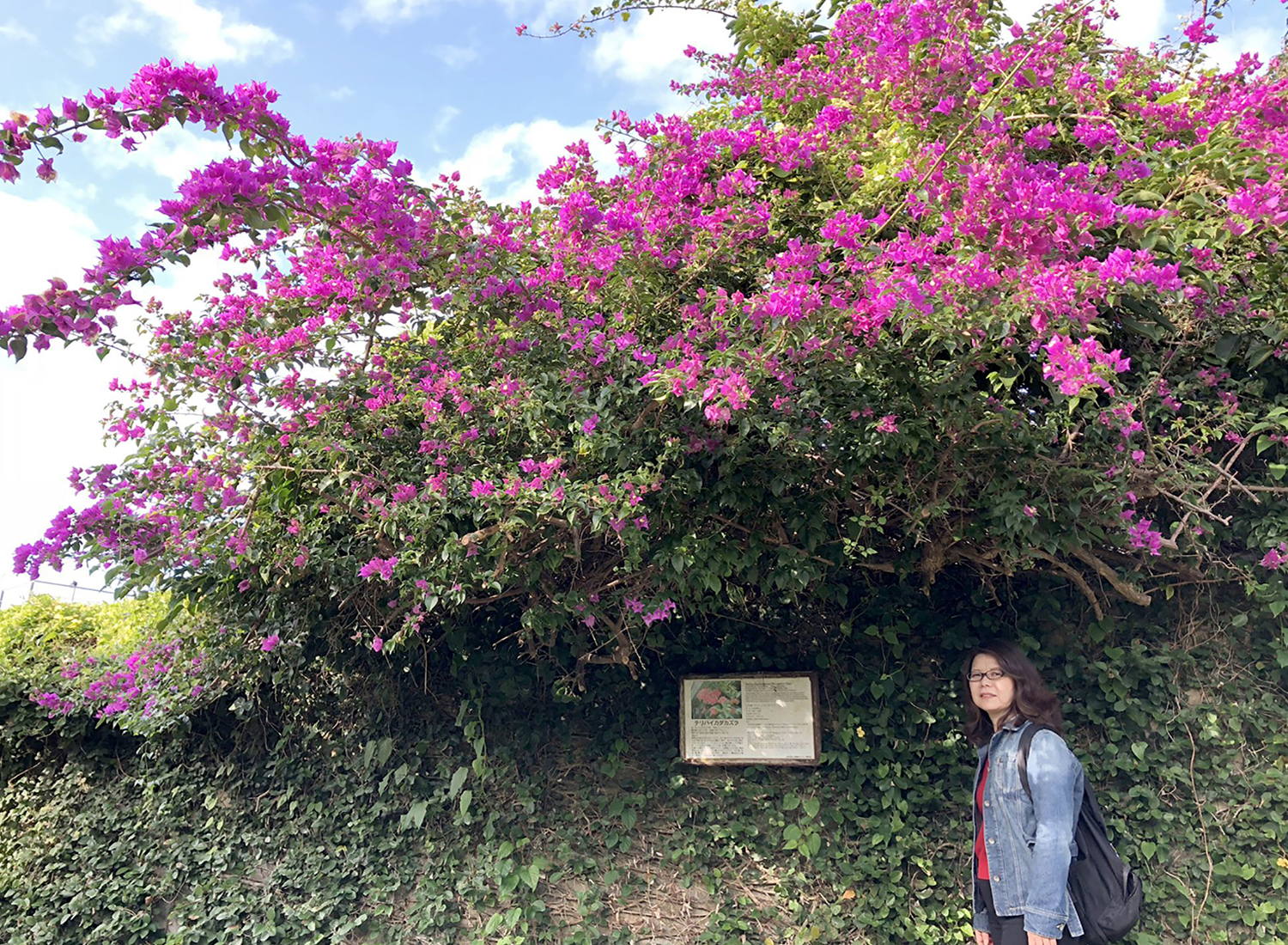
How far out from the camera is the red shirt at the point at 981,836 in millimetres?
2771

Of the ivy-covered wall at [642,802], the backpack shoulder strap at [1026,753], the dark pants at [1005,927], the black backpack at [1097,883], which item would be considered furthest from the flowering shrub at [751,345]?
the dark pants at [1005,927]

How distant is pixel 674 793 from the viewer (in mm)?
4035

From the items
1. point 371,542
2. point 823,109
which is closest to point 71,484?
point 371,542

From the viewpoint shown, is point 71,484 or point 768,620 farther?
point 768,620

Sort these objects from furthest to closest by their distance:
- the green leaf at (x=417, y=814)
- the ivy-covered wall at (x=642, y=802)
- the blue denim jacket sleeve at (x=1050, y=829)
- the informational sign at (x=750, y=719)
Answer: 1. the green leaf at (x=417, y=814)
2. the informational sign at (x=750, y=719)
3. the ivy-covered wall at (x=642, y=802)
4. the blue denim jacket sleeve at (x=1050, y=829)

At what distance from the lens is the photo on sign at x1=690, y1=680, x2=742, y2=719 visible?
3.99 m

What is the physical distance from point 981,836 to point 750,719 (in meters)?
1.28

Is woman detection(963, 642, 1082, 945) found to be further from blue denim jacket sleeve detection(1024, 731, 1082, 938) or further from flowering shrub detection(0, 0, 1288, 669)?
flowering shrub detection(0, 0, 1288, 669)

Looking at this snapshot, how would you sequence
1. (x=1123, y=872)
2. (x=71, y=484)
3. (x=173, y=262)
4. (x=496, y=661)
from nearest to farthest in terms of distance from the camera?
(x=173, y=262), (x=1123, y=872), (x=71, y=484), (x=496, y=661)

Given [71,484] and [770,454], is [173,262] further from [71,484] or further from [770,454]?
[770,454]

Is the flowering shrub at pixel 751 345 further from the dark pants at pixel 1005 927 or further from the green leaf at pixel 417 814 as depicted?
the dark pants at pixel 1005 927

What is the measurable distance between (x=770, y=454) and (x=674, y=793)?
1826 millimetres

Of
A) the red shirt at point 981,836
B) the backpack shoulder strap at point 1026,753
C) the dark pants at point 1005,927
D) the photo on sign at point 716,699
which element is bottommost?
the dark pants at point 1005,927

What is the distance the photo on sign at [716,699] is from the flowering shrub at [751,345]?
0.33m
